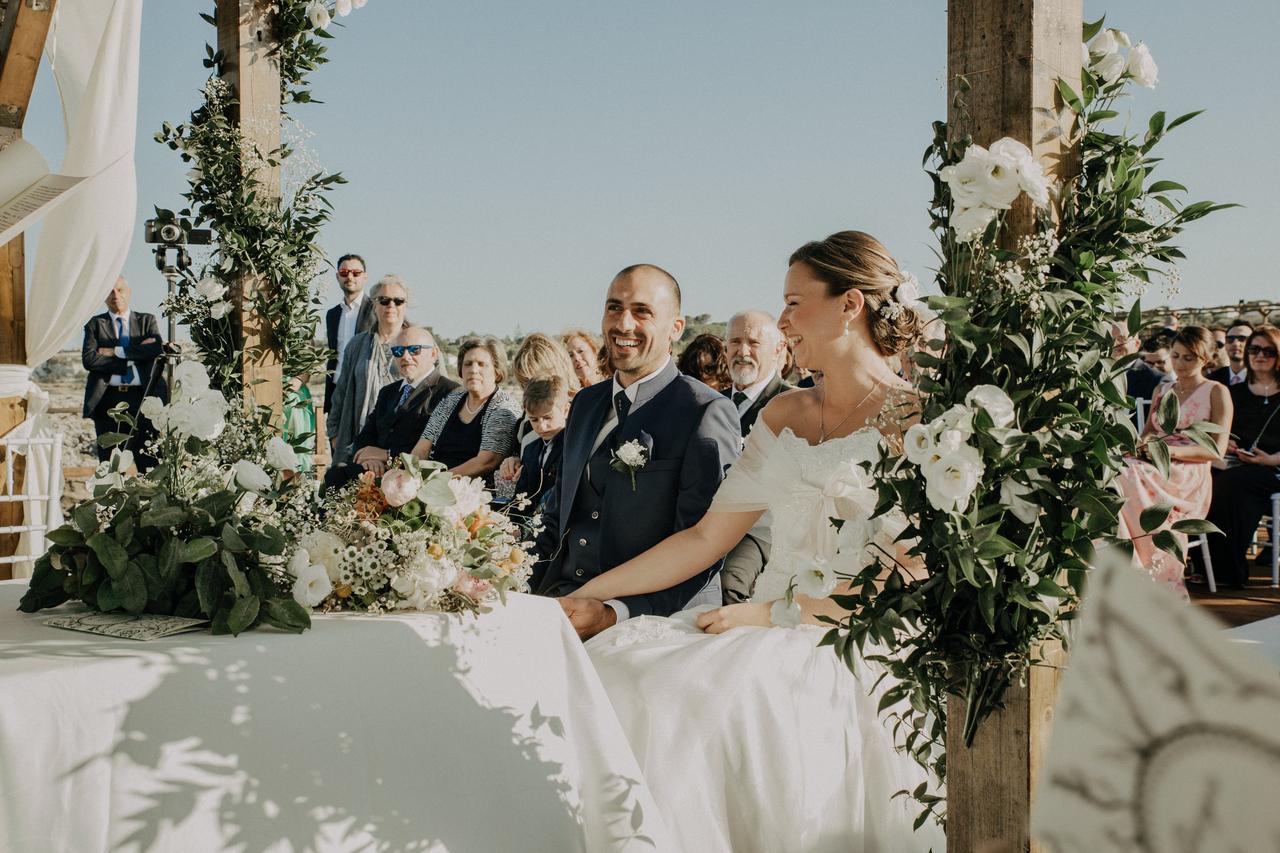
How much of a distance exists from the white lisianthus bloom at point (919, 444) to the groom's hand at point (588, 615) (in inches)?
59.1

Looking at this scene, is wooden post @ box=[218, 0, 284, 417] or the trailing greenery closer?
the trailing greenery

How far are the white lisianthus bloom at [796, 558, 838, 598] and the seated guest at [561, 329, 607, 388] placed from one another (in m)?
4.09

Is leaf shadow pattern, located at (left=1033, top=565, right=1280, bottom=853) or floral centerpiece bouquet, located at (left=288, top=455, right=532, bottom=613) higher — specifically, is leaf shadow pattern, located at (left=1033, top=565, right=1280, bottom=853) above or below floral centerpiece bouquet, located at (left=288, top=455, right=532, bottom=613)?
above

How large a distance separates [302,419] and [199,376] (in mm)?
4552

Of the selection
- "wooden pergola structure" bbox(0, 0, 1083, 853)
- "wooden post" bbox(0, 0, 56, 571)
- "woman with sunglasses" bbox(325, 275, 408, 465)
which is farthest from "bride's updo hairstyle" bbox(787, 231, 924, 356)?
"woman with sunglasses" bbox(325, 275, 408, 465)

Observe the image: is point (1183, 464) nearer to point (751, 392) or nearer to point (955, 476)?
point (751, 392)

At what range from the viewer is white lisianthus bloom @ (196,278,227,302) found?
14.8ft

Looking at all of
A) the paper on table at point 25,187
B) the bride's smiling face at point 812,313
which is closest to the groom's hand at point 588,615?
the bride's smiling face at point 812,313

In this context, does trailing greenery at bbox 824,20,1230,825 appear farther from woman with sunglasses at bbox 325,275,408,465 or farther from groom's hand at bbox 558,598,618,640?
woman with sunglasses at bbox 325,275,408,465

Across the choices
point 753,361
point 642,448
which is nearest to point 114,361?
point 753,361

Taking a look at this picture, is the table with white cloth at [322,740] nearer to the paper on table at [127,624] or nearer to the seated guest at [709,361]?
the paper on table at [127,624]

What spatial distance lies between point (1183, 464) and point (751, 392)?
2.54 meters

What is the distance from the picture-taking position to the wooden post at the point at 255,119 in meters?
4.42

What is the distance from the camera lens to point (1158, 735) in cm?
48
